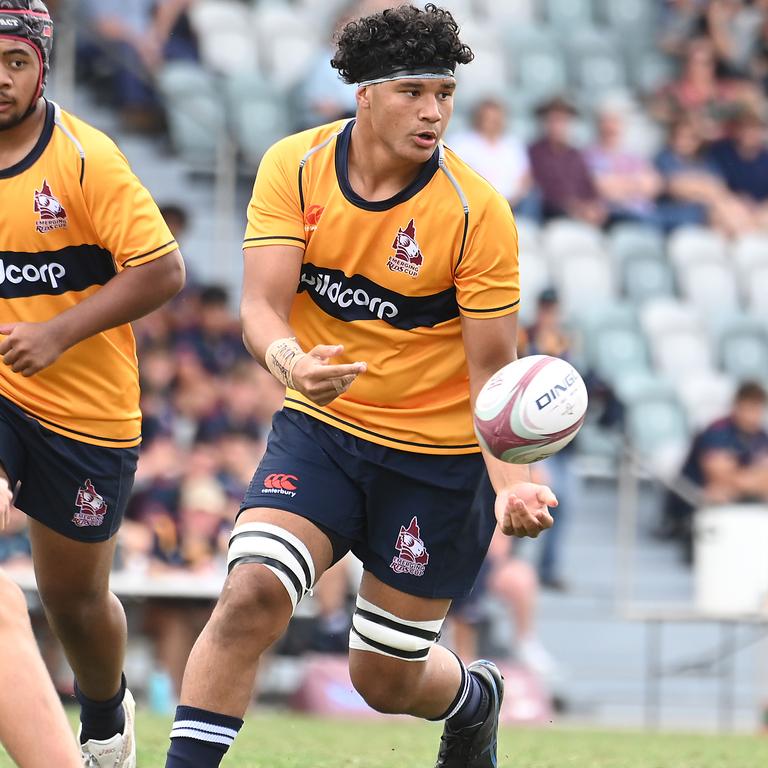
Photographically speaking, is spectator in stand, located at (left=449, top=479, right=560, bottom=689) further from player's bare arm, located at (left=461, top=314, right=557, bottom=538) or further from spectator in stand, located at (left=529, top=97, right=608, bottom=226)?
player's bare arm, located at (left=461, top=314, right=557, bottom=538)

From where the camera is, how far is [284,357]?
513 cm

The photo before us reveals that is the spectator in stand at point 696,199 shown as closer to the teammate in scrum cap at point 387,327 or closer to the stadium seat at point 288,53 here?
the stadium seat at point 288,53

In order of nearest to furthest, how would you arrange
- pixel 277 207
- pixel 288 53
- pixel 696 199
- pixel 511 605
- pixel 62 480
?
1. pixel 277 207
2. pixel 62 480
3. pixel 511 605
4. pixel 288 53
5. pixel 696 199

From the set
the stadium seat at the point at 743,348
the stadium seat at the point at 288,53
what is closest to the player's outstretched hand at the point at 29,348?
the stadium seat at the point at 743,348

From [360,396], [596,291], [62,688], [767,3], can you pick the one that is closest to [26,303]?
[360,396]

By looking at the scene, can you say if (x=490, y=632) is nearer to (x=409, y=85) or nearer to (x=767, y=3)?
(x=409, y=85)

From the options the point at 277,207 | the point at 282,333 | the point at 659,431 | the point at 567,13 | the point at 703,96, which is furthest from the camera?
the point at 567,13

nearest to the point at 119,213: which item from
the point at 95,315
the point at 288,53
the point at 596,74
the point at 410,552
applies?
the point at 95,315

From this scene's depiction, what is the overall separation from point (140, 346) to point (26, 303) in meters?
7.12

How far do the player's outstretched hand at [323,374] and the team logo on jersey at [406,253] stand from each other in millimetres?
666

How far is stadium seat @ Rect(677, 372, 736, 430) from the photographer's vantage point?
596 inches

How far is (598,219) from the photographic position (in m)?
16.5

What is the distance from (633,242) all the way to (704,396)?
180 cm

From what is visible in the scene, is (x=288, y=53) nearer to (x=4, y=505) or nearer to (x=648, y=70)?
(x=648, y=70)
